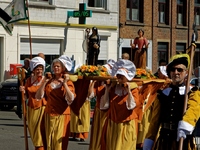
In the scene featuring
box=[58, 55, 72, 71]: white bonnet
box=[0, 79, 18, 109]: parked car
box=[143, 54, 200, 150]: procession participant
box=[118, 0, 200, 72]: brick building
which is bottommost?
box=[0, 79, 18, 109]: parked car

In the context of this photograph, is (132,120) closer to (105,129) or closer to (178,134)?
(105,129)

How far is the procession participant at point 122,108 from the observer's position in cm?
945

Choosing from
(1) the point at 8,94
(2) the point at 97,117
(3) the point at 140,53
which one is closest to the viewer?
(2) the point at 97,117

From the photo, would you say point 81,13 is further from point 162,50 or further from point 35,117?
point 35,117

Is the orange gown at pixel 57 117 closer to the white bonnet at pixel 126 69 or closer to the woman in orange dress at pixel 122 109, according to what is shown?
the woman in orange dress at pixel 122 109

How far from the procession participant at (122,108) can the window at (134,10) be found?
78.3 feet

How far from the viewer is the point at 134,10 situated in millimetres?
33781

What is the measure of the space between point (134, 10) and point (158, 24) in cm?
197

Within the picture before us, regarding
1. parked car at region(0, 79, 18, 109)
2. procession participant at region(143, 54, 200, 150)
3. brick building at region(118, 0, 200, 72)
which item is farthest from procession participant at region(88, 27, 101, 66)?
procession participant at region(143, 54, 200, 150)

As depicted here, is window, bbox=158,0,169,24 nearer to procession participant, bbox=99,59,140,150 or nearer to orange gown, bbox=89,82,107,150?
orange gown, bbox=89,82,107,150

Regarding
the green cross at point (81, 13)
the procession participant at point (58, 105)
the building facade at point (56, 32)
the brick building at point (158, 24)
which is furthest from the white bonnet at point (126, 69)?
the brick building at point (158, 24)

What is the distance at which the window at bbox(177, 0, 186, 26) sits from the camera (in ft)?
120

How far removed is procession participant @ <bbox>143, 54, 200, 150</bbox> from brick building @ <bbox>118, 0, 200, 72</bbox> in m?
25.3

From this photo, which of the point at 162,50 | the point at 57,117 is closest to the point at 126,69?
the point at 57,117
